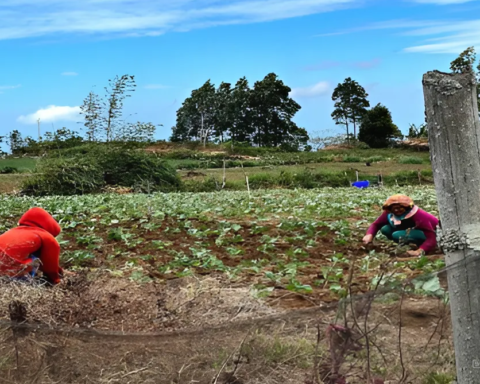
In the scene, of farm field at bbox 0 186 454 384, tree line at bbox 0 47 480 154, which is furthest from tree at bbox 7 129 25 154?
farm field at bbox 0 186 454 384

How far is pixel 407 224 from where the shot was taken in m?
6.57

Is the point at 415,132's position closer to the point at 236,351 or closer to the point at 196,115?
the point at 196,115

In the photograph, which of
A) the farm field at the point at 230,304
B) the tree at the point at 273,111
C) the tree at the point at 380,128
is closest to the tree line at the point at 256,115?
the tree at the point at 273,111

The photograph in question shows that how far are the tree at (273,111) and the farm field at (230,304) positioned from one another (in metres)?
41.2

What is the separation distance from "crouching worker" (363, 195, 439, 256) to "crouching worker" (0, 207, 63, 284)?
3.04 m

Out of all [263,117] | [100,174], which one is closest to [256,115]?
[263,117]

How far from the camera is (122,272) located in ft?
18.6

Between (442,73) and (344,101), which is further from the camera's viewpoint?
(344,101)

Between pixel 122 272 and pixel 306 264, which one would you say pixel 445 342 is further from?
pixel 122 272

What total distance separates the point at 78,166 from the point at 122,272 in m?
15.9

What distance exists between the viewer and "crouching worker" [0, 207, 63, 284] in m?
5.02

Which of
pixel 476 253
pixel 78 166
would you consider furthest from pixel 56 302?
pixel 78 166

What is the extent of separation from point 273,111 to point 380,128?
943 centimetres

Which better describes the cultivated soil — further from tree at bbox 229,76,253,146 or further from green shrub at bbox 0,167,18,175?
tree at bbox 229,76,253,146
